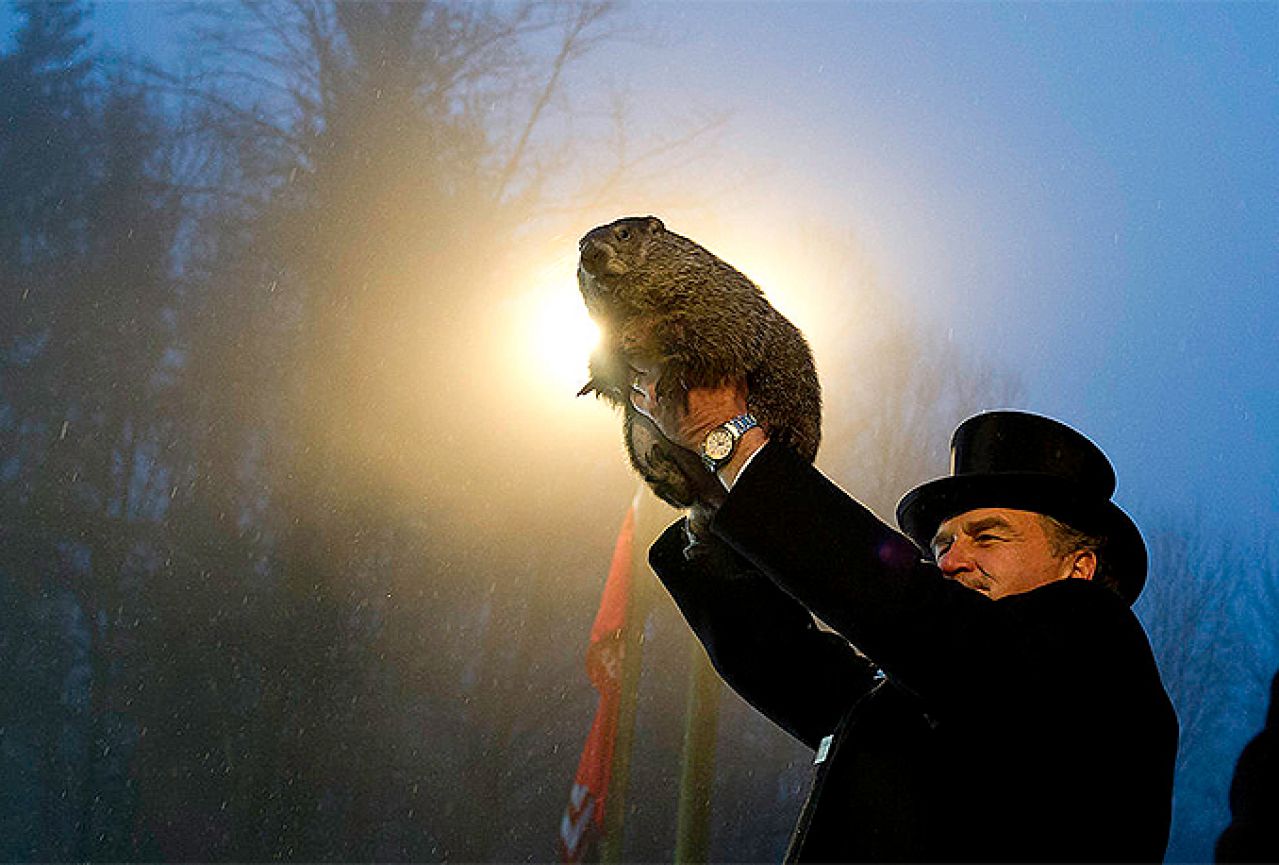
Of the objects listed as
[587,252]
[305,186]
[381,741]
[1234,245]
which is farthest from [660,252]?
[1234,245]

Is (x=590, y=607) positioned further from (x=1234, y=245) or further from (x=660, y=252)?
(x=1234, y=245)

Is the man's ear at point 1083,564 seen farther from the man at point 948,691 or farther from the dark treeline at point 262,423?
the dark treeline at point 262,423

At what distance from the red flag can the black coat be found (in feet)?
19.9

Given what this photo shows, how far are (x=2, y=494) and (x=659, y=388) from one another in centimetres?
1677

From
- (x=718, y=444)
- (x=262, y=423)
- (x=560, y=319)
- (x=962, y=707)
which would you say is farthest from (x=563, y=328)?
(x=262, y=423)

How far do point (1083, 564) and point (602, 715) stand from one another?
6165 millimetres

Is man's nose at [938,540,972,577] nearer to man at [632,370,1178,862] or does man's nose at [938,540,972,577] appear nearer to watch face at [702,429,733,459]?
man at [632,370,1178,862]

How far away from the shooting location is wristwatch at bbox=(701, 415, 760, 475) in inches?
59.2

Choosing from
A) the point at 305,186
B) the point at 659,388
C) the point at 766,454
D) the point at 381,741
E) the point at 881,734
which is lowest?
the point at 381,741

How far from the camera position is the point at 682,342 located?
1642 mm

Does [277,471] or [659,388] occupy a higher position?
[277,471]

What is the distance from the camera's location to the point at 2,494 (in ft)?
50.8

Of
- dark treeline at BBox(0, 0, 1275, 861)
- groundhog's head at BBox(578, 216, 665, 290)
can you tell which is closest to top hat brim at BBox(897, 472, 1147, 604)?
groundhog's head at BBox(578, 216, 665, 290)

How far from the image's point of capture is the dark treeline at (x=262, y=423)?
15695mm
